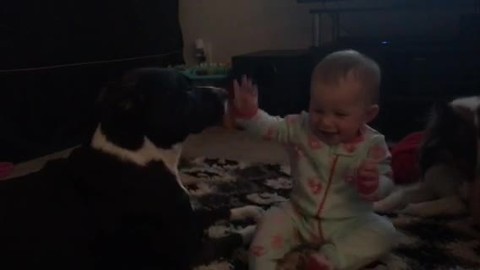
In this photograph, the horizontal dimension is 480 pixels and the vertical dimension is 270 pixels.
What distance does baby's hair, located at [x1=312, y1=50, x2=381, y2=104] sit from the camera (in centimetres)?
124

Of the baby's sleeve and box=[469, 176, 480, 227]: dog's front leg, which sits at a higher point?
the baby's sleeve

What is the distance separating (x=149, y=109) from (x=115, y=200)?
0.64 feet

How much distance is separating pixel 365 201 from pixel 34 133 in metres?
1.71

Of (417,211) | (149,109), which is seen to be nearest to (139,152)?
(149,109)

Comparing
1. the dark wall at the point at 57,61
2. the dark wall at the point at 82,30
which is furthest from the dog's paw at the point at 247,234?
the dark wall at the point at 82,30

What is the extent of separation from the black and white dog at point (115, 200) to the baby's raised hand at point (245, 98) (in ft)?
0.43

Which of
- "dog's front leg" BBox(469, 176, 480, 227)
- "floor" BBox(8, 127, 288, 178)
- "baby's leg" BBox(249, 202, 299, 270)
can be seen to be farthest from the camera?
"floor" BBox(8, 127, 288, 178)

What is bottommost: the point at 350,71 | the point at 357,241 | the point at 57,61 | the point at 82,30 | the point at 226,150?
the point at 226,150

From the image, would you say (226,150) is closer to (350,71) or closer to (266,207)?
(266,207)

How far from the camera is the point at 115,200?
116 cm

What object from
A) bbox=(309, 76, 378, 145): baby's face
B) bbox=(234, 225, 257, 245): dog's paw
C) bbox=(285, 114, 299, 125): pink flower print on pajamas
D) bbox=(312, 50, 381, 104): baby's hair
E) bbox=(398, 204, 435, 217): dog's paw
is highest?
bbox=(312, 50, 381, 104): baby's hair

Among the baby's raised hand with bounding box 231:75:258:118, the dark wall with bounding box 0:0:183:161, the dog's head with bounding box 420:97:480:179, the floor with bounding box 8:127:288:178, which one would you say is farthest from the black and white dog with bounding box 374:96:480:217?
the dark wall with bounding box 0:0:183:161

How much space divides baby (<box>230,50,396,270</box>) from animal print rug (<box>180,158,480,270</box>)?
0.29ft

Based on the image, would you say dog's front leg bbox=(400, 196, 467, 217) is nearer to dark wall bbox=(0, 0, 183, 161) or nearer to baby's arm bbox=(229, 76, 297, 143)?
baby's arm bbox=(229, 76, 297, 143)
